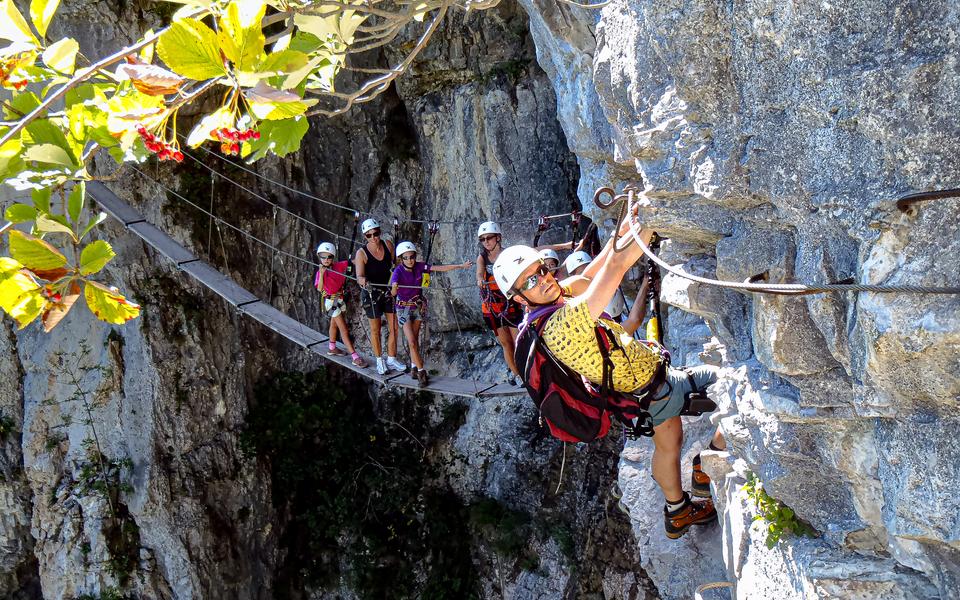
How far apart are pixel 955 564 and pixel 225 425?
7.43m

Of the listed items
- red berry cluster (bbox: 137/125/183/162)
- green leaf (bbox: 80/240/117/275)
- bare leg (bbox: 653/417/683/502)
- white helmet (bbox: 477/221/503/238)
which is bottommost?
bare leg (bbox: 653/417/683/502)

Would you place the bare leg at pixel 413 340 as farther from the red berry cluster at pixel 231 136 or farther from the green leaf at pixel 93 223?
the green leaf at pixel 93 223

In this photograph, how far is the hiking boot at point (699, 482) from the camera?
13.1 feet

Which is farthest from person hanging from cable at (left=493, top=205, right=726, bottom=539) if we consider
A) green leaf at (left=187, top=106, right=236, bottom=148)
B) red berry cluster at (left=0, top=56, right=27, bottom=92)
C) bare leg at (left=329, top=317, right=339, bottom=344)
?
bare leg at (left=329, top=317, right=339, bottom=344)

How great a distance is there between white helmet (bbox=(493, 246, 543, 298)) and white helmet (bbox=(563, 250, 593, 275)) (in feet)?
7.53

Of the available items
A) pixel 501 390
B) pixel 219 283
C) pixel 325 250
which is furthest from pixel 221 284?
pixel 501 390

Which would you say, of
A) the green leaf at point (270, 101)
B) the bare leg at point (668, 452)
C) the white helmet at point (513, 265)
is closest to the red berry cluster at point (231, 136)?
the green leaf at point (270, 101)

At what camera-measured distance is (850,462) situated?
2336mm

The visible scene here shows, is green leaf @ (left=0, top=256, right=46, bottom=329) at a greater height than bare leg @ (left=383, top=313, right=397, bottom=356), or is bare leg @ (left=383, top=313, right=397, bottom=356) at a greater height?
bare leg @ (left=383, top=313, right=397, bottom=356)

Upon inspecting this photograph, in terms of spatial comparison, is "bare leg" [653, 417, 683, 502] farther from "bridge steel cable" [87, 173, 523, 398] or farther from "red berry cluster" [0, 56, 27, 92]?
"bridge steel cable" [87, 173, 523, 398]

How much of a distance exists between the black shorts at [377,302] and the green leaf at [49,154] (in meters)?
4.78

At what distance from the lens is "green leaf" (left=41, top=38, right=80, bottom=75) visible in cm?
172

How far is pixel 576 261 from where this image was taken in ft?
17.3

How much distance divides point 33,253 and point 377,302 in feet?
16.5
